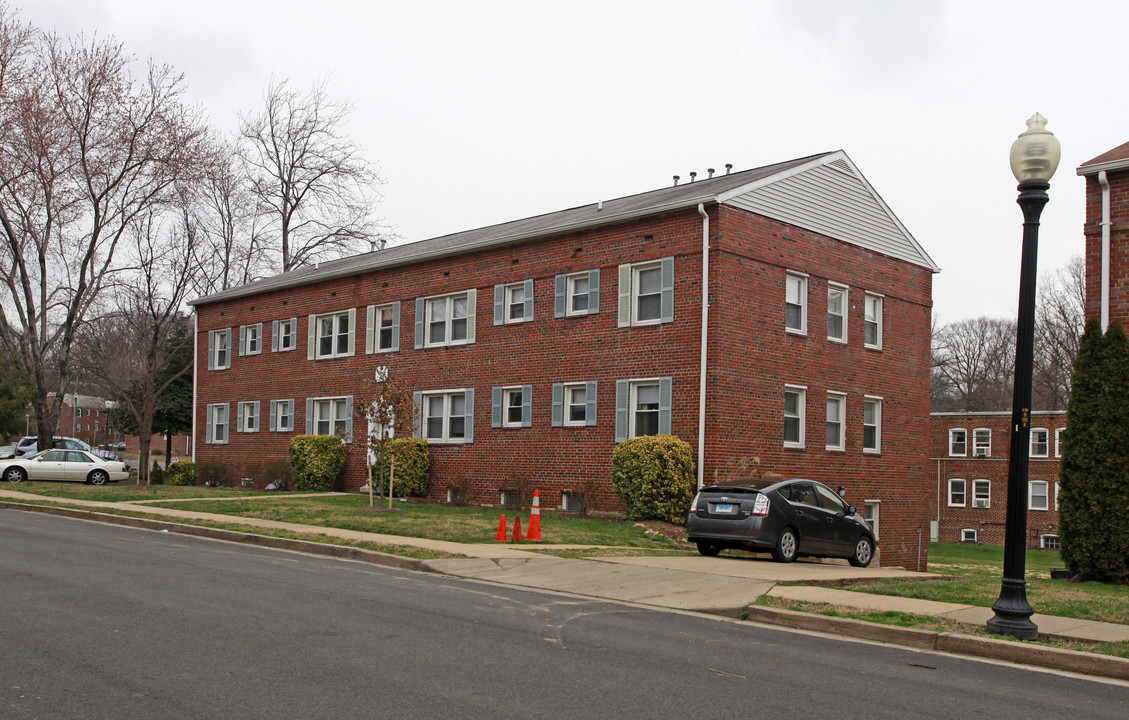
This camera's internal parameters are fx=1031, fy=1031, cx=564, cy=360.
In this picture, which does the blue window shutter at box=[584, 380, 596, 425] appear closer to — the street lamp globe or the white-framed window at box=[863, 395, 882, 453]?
the white-framed window at box=[863, 395, 882, 453]

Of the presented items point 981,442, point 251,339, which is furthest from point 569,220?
point 981,442

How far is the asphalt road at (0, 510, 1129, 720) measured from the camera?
6340mm

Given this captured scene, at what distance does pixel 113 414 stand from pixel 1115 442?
49.7 m

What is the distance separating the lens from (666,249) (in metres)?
23.7

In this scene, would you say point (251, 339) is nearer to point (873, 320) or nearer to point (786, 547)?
point (873, 320)

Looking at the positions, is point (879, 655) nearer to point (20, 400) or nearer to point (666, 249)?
point (666, 249)

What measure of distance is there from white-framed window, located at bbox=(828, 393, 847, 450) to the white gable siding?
13.4ft

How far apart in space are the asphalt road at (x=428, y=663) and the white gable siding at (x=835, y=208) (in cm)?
1499

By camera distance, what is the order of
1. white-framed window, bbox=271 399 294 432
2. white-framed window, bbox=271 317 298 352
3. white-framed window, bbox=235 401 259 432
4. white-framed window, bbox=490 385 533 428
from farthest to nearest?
white-framed window, bbox=235 401 259 432, white-framed window, bbox=271 317 298 352, white-framed window, bbox=271 399 294 432, white-framed window, bbox=490 385 533 428

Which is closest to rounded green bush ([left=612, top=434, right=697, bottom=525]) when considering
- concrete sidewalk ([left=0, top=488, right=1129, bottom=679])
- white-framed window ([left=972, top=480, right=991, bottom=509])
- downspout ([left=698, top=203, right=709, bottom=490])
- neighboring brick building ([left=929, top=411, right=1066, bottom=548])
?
downspout ([left=698, top=203, right=709, bottom=490])

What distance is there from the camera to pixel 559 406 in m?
25.8

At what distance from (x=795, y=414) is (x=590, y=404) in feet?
16.2

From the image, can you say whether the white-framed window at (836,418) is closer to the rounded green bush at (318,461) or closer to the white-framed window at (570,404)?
the white-framed window at (570,404)

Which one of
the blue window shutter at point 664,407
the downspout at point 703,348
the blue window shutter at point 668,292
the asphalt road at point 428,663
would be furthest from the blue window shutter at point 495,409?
the asphalt road at point 428,663
